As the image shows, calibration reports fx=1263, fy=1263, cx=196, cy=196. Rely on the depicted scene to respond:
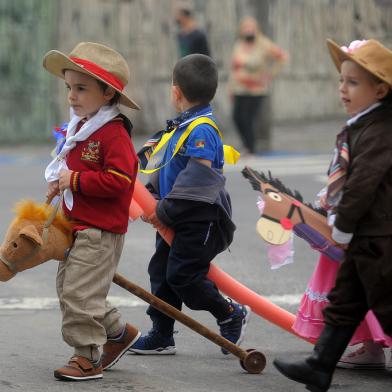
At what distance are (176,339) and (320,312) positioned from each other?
111 cm

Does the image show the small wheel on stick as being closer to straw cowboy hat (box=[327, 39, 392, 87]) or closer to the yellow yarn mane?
the yellow yarn mane

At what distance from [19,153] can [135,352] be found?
10762 mm

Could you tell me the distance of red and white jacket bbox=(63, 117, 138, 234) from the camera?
554cm

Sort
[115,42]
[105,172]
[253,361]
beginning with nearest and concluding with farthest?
[105,172] → [253,361] → [115,42]

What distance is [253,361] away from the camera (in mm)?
5898

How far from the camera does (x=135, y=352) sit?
6.40 metres

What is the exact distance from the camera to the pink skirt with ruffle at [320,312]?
593 centimetres

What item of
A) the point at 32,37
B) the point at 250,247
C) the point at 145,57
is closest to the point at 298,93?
the point at 145,57

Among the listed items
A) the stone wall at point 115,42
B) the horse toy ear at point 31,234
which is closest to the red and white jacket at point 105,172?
the horse toy ear at point 31,234

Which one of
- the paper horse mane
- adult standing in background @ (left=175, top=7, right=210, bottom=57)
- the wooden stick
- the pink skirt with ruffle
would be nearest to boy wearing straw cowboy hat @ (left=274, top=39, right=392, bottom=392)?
the paper horse mane

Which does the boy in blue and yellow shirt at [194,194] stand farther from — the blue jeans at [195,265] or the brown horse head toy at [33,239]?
the brown horse head toy at [33,239]

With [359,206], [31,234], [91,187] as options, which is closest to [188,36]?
[91,187]

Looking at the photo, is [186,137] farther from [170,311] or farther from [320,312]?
[320,312]

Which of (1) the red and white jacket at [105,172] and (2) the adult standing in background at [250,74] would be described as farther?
(2) the adult standing in background at [250,74]
